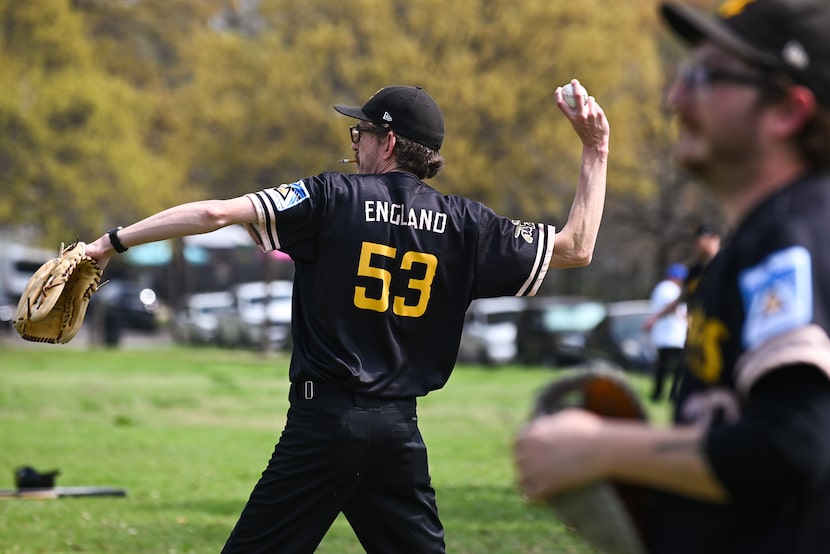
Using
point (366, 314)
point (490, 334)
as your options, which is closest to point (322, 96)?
point (490, 334)

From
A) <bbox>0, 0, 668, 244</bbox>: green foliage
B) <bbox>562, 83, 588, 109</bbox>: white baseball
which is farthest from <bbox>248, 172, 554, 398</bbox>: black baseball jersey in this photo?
<bbox>0, 0, 668, 244</bbox>: green foliage

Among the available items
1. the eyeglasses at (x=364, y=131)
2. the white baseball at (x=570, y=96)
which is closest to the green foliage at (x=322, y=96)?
the eyeglasses at (x=364, y=131)

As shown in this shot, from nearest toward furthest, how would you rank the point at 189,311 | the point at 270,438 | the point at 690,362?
the point at 690,362 → the point at 270,438 → the point at 189,311

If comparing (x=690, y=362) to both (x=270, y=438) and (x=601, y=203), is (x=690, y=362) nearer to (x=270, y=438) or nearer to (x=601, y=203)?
(x=601, y=203)

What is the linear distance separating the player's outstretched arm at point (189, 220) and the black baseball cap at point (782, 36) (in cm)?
257

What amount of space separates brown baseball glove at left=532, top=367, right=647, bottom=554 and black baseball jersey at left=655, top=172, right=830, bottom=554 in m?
0.05

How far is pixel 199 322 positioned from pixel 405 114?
3731 centimetres

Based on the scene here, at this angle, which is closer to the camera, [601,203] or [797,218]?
[797,218]

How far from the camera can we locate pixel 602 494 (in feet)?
7.92

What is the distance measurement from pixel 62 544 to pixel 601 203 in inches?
184

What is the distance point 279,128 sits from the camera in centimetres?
3712

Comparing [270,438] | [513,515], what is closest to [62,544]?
[513,515]

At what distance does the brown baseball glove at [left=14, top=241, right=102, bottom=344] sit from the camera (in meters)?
4.87

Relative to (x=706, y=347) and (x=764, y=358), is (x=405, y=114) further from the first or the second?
(x=764, y=358)
